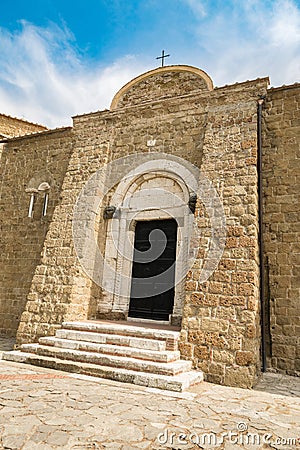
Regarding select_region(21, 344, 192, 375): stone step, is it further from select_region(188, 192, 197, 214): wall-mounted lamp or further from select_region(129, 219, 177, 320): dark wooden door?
select_region(188, 192, 197, 214): wall-mounted lamp

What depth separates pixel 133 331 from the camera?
5.62 m

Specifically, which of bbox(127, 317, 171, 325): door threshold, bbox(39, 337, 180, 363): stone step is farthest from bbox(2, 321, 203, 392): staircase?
bbox(127, 317, 171, 325): door threshold

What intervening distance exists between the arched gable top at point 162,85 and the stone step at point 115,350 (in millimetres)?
5309

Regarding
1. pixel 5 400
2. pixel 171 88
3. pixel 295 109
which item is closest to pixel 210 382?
pixel 5 400

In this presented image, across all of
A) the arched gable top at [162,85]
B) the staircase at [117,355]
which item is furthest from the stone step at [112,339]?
the arched gable top at [162,85]

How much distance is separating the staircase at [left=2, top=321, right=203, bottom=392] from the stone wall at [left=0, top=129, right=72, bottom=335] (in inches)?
110

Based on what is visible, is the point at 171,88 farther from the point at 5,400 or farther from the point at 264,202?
the point at 5,400

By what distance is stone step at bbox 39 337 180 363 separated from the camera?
500 cm

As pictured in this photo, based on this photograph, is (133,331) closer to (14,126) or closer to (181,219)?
(181,219)

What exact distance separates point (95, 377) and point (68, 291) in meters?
2.20

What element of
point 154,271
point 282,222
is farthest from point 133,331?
point 282,222

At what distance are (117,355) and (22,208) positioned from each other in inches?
216

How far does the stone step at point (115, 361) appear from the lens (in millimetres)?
4742

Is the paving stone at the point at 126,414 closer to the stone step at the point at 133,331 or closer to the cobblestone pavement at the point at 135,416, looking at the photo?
the cobblestone pavement at the point at 135,416
